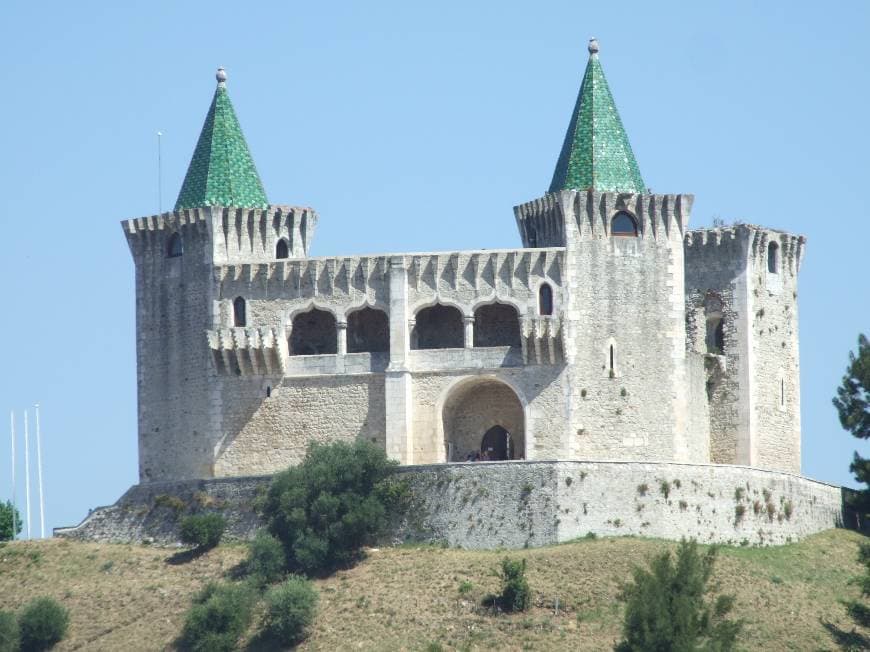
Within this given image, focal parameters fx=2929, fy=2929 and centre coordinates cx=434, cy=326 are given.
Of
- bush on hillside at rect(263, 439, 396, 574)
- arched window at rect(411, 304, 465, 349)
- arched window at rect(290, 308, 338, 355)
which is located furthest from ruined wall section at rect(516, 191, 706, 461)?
arched window at rect(290, 308, 338, 355)

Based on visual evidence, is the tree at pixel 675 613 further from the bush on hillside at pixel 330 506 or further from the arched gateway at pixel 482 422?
the arched gateway at pixel 482 422

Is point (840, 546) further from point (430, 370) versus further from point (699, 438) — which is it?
point (430, 370)

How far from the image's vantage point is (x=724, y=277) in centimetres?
9169

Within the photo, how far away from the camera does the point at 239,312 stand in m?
90.4

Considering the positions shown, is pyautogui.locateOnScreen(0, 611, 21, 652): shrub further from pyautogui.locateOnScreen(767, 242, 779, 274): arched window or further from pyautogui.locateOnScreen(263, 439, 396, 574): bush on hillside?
pyautogui.locateOnScreen(767, 242, 779, 274): arched window

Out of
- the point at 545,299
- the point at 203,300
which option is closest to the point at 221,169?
the point at 203,300

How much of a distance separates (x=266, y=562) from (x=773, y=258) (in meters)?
20.1

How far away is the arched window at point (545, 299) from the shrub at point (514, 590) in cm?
1005

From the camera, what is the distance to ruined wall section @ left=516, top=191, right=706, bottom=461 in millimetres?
87188

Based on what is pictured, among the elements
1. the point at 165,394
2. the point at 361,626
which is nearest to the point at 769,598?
the point at 361,626

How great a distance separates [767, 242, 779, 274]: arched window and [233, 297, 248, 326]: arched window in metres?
16.7

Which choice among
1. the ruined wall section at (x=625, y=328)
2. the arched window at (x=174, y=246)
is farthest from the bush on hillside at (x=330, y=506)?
the arched window at (x=174, y=246)

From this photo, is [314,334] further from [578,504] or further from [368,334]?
[578,504]

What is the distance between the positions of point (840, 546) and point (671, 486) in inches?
247
